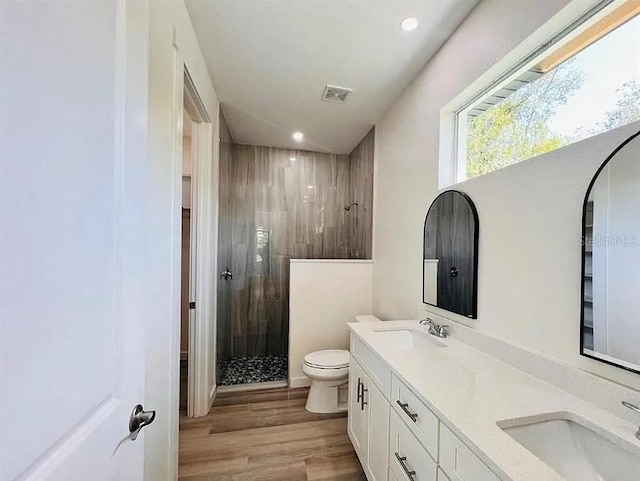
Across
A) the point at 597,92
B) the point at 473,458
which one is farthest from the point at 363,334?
the point at 597,92

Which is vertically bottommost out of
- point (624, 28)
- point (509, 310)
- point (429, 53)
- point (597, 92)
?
point (509, 310)

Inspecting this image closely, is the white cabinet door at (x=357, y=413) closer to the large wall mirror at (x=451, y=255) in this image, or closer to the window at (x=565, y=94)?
the large wall mirror at (x=451, y=255)

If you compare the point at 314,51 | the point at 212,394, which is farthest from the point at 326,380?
the point at 314,51

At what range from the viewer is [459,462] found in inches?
32.9

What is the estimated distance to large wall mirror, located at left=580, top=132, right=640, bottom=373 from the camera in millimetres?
892

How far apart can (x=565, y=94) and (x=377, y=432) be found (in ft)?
5.83

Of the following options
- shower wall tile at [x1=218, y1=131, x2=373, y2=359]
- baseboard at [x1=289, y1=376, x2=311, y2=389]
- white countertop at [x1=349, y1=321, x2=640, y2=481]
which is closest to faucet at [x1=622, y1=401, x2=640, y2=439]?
white countertop at [x1=349, y1=321, x2=640, y2=481]

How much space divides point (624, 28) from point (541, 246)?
31.8 inches

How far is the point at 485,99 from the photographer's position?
1661 millimetres

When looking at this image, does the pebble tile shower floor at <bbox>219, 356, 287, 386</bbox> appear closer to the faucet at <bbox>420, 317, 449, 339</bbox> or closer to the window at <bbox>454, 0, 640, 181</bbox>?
the faucet at <bbox>420, 317, 449, 339</bbox>

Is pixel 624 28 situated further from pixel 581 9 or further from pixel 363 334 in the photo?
pixel 363 334

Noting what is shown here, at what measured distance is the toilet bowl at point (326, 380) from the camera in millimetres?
2305

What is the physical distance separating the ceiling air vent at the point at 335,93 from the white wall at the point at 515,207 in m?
0.55

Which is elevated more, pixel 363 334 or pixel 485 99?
pixel 485 99
